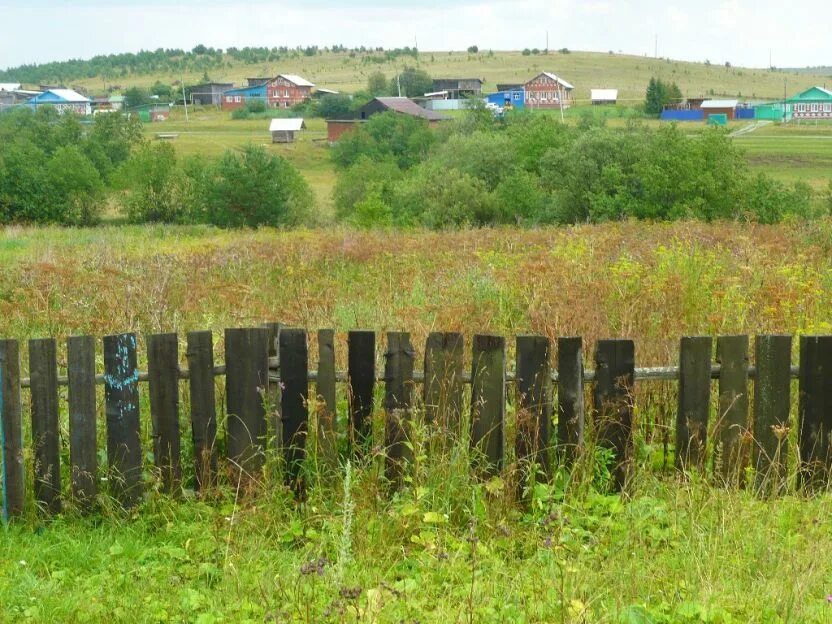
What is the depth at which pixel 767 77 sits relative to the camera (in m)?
174

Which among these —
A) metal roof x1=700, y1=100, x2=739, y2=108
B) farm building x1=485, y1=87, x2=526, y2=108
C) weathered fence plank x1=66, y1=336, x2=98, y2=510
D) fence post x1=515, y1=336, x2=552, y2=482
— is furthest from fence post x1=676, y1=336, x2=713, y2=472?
farm building x1=485, y1=87, x2=526, y2=108

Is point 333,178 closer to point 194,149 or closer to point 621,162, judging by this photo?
point 194,149

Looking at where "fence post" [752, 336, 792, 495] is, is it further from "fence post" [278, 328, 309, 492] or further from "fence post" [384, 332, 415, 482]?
"fence post" [278, 328, 309, 492]

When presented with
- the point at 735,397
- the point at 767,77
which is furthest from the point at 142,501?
the point at 767,77

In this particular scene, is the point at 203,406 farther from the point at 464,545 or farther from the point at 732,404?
the point at 732,404

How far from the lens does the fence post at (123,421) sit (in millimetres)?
5312

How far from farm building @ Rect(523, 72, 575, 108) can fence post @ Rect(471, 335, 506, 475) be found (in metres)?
123

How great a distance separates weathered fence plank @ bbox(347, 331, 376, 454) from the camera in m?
5.36

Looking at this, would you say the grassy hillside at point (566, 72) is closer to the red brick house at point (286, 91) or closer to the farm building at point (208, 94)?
the red brick house at point (286, 91)

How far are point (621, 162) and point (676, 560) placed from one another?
110ft

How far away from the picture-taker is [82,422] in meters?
5.31

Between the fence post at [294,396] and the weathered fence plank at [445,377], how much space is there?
0.69m

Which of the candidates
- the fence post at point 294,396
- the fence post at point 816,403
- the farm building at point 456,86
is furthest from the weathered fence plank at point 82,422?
the farm building at point 456,86

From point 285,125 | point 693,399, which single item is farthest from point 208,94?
point 693,399
